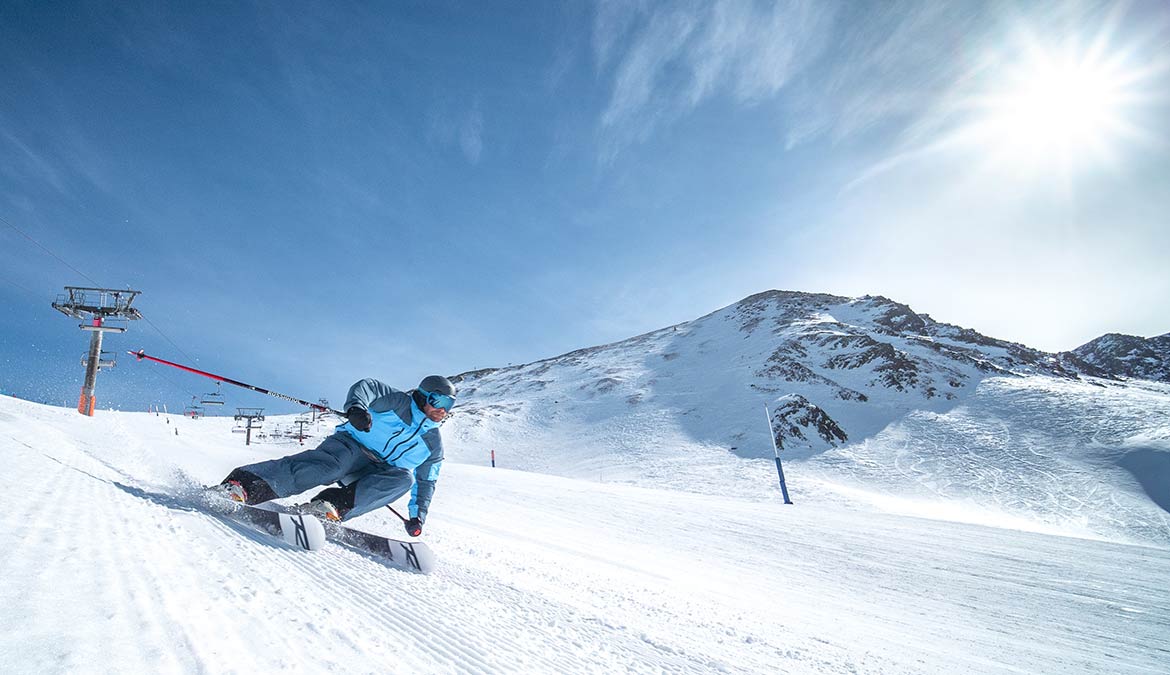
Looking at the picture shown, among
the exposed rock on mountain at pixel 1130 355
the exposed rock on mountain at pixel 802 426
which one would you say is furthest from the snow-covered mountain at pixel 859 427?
the exposed rock on mountain at pixel 1130 355

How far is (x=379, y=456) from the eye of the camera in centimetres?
405

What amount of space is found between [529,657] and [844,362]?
5086cm

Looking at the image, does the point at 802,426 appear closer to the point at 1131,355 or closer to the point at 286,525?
the point at 286,525

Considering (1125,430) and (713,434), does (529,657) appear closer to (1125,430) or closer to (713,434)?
(713,434)

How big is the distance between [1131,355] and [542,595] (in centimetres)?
14773

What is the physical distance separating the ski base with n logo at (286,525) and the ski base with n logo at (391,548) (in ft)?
1.44

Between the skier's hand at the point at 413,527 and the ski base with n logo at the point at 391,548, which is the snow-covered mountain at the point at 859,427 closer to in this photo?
the skier's hand at the point at 413,527

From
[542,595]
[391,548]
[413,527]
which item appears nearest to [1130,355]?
[542,595]

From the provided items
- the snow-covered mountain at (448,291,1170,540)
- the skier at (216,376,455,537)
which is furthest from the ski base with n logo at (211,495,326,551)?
the snow-covered mountain at (448,291,1170,540)

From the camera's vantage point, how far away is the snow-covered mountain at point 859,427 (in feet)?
68.5

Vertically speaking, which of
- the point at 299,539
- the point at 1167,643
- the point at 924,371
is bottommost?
the point at 1167,643

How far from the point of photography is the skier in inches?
145

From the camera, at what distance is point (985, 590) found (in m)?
5.62

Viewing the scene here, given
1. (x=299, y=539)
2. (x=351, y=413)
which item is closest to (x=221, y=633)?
(x=299, y=539)
